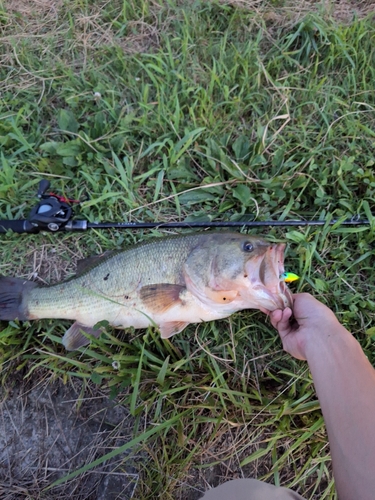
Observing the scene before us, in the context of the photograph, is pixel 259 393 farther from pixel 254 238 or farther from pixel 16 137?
pixel 16 137

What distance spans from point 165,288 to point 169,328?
0.34m

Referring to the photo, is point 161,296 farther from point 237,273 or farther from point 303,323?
point 303,323

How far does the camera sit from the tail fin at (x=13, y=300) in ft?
9.64

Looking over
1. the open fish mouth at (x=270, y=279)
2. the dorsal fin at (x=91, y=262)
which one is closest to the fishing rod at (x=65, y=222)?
the dorsal fin at (x=91, y=262)

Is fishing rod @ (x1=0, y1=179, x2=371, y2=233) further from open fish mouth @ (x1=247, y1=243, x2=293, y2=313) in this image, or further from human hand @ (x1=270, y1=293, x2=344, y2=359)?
human hand @ (x1=270, y1=293, x2=344, y2=359)

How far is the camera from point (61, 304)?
2871mm

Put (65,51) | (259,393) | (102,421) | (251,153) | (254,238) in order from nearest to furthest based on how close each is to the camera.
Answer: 1. (254,238)
2. (259,393)
3. (102,421)
4. (251,153)
5. (65,51)

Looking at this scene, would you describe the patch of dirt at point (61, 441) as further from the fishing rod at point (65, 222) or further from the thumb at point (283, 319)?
the thumb at point (283, 319)

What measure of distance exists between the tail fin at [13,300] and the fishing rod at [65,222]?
513 millimetres

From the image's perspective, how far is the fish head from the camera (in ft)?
7.91

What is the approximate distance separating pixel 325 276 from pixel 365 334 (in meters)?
0.54

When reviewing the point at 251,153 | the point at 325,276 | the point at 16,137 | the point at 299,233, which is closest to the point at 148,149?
the point at 251,153

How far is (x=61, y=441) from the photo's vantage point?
295cm

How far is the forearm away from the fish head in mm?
424
